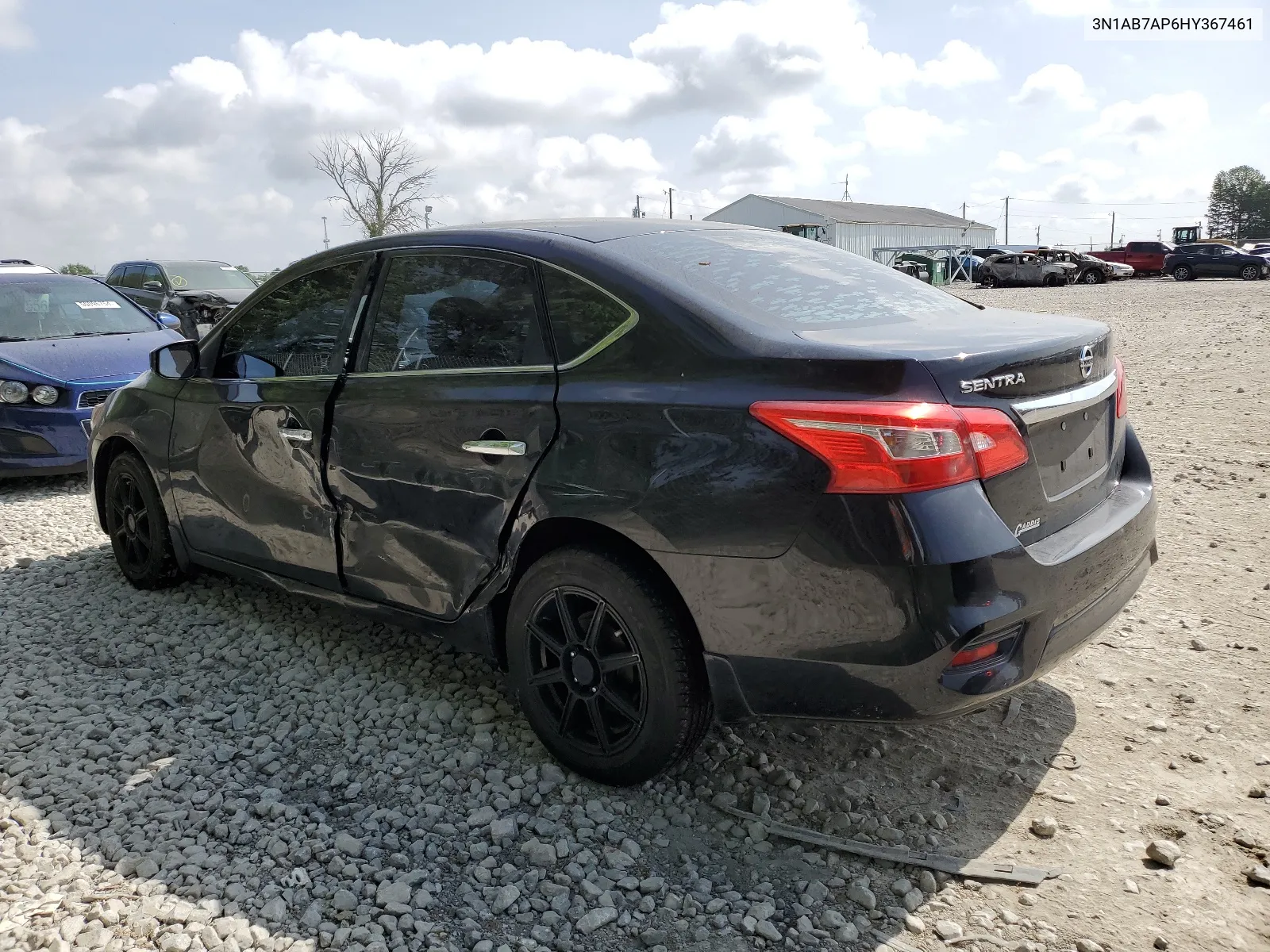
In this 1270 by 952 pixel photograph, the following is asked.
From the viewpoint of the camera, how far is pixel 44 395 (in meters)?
7.15

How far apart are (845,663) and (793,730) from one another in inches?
39.9

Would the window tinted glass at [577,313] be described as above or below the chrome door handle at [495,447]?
above

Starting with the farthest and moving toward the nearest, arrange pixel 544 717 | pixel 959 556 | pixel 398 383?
pixel 398 383 < pixel 544 717 < pixel 959 556

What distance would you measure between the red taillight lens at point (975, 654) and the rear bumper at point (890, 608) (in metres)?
0.02

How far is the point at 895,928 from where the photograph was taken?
2.43 metres

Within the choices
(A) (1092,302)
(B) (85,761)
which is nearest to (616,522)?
(B) (85,761)

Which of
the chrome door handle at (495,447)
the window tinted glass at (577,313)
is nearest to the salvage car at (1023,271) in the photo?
the window tinted glass at (577,313)

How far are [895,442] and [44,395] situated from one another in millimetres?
6838

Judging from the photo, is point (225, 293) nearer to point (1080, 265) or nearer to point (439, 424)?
point (439, 424)

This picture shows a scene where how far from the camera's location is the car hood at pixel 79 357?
23.8 ft

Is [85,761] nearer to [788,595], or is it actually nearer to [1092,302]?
[788,595]

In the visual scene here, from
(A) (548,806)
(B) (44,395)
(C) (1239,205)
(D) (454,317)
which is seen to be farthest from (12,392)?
(C) (1239,205)

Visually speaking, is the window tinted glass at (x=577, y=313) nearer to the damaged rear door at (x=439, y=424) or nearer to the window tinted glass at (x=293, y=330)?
the damaged rear door at (x=439, y=424)

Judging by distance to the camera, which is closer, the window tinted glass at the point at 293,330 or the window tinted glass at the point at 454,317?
the window tinted glass at the point at 454,317
